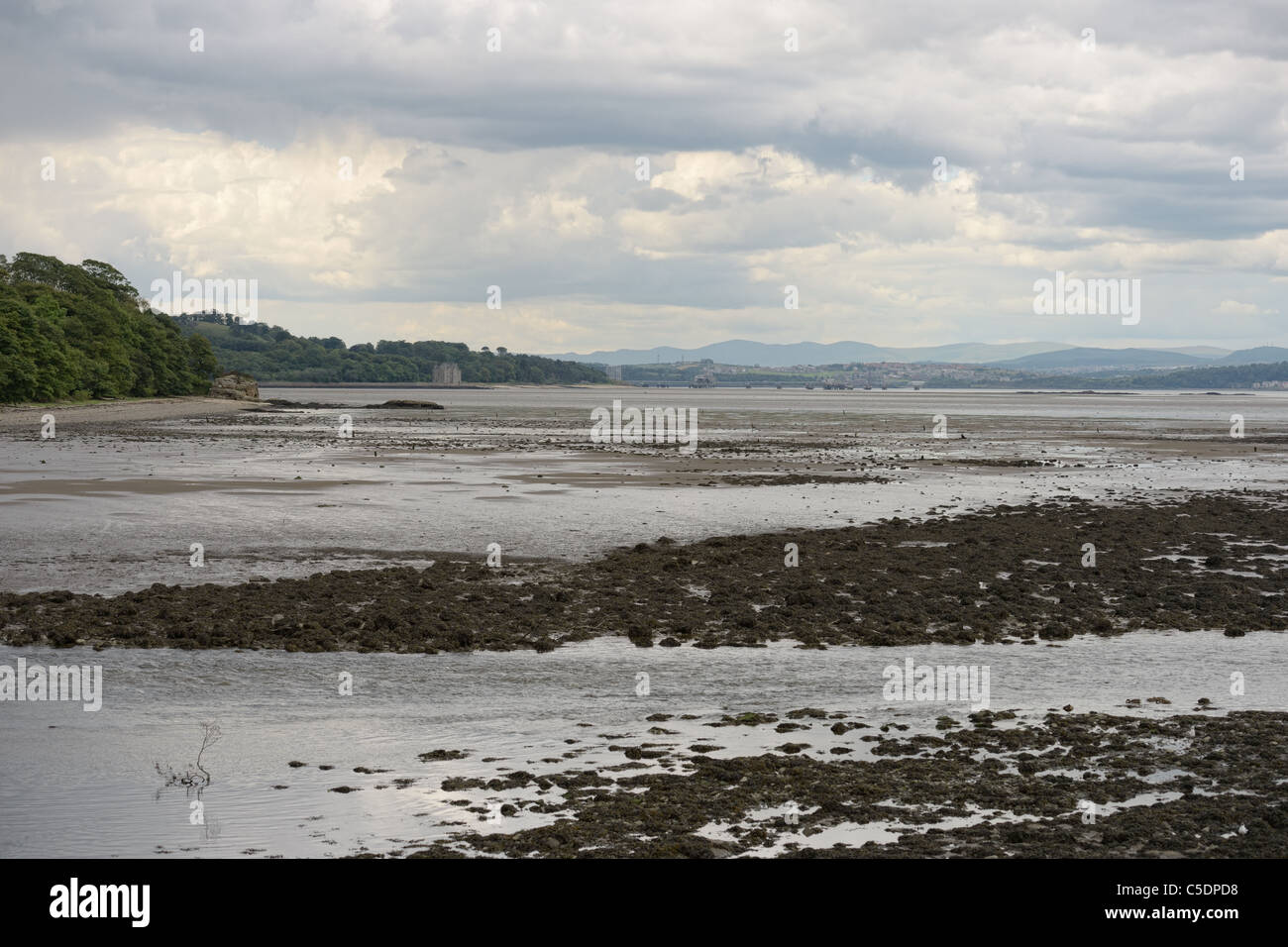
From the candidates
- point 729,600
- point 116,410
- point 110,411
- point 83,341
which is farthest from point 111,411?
point 729,600

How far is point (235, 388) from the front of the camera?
5896 inches

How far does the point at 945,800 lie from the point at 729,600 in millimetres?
10501

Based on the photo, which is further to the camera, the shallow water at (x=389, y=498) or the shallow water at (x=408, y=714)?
the shallow water at (x=389, y=498)

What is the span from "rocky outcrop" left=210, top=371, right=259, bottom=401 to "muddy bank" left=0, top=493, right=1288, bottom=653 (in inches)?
5181

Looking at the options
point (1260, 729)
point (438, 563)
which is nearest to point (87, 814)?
point (1260, 729)

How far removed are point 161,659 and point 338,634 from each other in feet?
8.15

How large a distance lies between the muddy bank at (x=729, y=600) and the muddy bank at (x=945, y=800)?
19.7 feet

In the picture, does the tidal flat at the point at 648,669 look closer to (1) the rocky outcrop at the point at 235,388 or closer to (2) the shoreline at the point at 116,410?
(2) the shoreline at the point at 116,410

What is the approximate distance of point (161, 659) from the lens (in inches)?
631

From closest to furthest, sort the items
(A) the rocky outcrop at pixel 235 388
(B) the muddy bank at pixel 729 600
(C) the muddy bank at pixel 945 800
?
(C) the muddy bank at pixel 945 800 → (B) the muddy bank at pixel 729 600 → (A) the rocky outcrop at pixel 235 388

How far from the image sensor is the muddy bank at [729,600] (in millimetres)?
17703

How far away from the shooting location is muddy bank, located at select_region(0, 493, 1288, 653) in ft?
58.1

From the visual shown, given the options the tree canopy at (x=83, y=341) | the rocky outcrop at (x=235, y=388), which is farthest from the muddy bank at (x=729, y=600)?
the rocky outcrop at (x=235, y=388)
